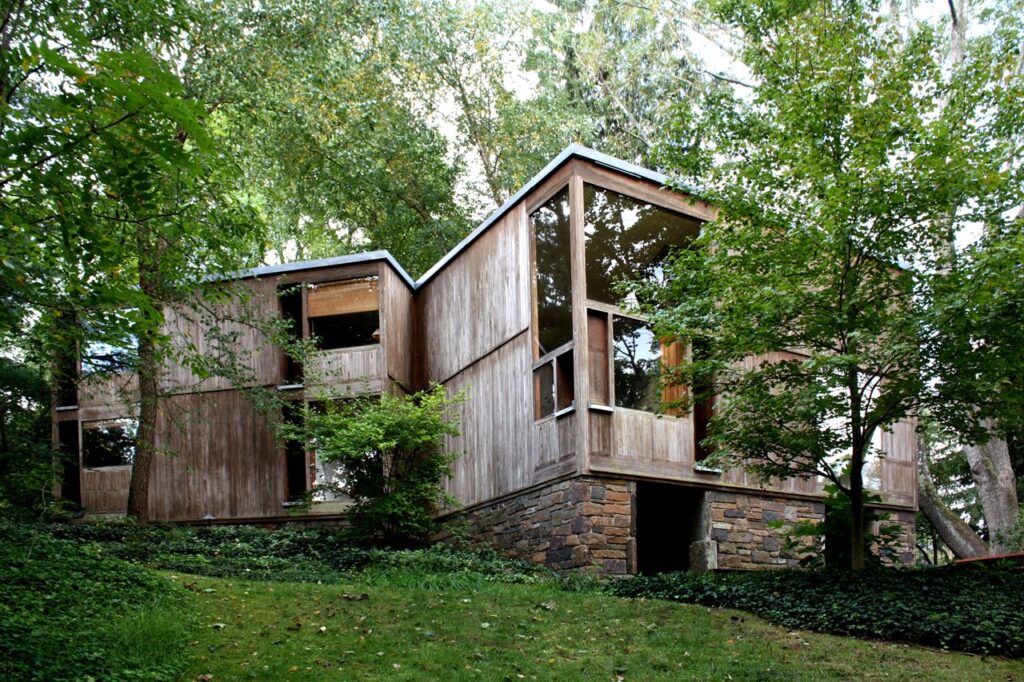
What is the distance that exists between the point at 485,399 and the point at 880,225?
697cm

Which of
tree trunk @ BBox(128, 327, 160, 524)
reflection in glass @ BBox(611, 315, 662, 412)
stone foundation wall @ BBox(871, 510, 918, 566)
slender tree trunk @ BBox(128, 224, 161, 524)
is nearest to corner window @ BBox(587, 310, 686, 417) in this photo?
reflection in glass @ BBox(611, 315, 662, 412)

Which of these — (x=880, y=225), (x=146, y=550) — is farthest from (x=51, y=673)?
(x=880, y=225)

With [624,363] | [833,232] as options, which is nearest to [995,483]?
[624,363]

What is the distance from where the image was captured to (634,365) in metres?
13.1

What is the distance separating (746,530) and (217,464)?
9.52m

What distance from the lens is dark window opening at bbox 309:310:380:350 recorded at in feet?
57.5

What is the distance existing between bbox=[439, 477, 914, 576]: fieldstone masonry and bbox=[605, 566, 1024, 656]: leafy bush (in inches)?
45.2

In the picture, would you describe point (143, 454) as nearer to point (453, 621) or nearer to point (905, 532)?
point (453, 621)

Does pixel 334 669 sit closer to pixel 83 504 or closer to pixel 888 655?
pixel 888 655

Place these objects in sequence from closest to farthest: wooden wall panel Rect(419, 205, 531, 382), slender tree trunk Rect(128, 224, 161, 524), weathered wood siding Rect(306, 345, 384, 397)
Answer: wooden wall panel Rect(419, 205, 531, 382) → slender tree trunk Rect(128, 224, 161, 524) → weathered wood siding Rect(306, 345, 384, 397)

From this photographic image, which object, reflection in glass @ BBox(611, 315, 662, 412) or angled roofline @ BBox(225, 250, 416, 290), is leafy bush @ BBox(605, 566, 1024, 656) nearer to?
reflection in glass @ BBox(611, 315, 662, 412)

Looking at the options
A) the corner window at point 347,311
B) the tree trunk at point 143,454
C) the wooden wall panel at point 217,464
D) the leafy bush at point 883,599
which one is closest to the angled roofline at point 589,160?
the corner window at point 347,311

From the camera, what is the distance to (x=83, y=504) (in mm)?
18000

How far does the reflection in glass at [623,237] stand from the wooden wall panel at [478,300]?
1197mm
